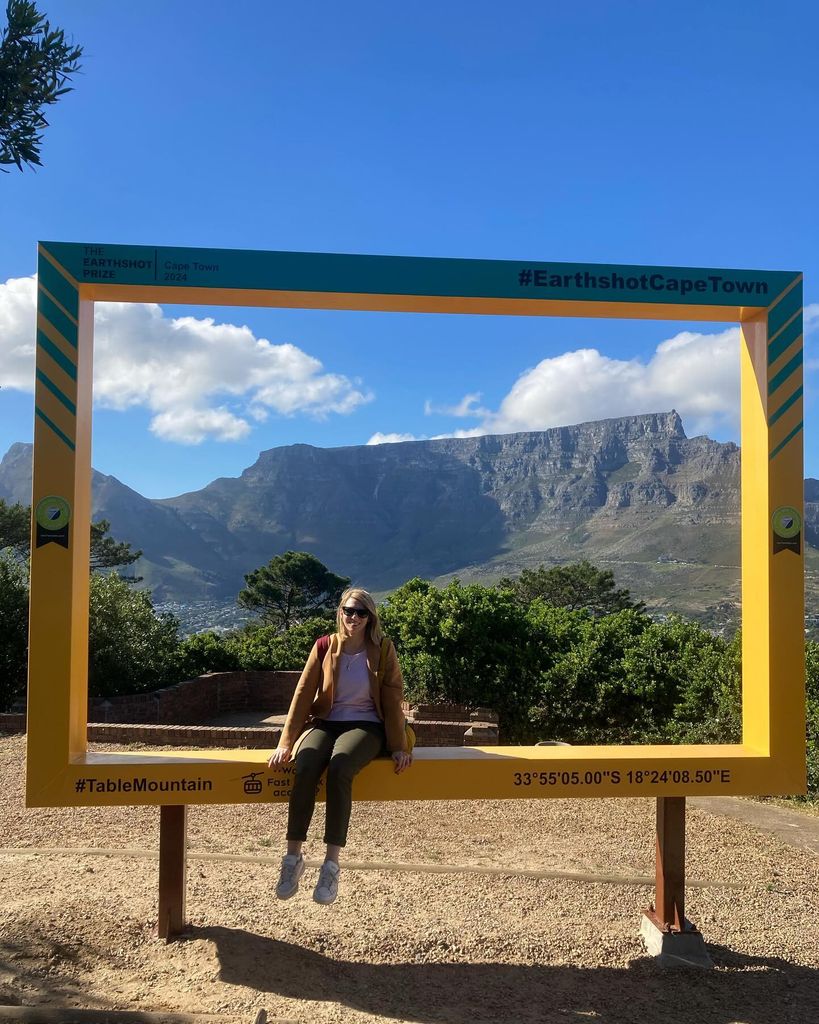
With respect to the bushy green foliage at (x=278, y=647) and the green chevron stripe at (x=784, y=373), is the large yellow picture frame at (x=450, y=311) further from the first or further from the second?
the bushy green foliage at (x=278, y=647)

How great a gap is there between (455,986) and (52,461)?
3161 mm

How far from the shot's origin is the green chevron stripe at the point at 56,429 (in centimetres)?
373

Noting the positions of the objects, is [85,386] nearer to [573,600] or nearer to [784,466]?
[784,466]

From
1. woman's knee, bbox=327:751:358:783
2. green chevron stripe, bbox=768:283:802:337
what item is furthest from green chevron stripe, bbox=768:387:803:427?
woman's knee, bbox=327:751:358:783

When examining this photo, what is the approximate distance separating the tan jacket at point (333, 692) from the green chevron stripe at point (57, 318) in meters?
1.98

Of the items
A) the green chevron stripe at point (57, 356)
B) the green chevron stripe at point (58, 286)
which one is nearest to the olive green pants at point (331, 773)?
the green chevron stripe at point (57, 356)

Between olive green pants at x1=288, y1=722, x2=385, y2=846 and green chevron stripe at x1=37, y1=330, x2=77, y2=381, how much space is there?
215 cm

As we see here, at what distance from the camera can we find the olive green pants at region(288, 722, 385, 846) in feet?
11.9

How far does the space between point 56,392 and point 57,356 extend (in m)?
0.18

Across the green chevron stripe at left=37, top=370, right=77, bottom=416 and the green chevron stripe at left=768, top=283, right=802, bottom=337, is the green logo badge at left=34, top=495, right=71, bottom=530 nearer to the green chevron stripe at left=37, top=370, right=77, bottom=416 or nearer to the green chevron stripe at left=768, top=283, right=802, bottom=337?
the green chevron stripe at left=37, top=370, right=77, bottom=416

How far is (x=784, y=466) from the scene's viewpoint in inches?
160

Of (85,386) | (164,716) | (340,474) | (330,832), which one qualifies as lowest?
(164,716)

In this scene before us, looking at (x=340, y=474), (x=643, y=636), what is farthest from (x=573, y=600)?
(x=340, y=474)

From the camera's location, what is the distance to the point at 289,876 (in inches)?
141
